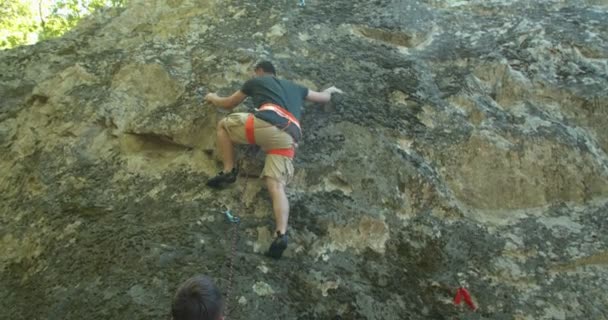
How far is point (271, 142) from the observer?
4.75m

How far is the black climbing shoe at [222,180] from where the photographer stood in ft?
15.8

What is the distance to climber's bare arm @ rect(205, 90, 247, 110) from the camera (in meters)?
5.16

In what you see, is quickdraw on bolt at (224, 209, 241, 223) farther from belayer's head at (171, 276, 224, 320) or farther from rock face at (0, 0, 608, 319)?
belayer's head at (171, 276, 224, 320)

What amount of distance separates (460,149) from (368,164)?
1.02m

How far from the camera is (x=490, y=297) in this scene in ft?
14.3

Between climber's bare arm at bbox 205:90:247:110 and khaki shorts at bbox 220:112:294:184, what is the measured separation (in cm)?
37

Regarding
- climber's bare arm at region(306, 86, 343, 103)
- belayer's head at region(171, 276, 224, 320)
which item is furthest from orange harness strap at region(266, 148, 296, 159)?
belayer's head at region(171, 276, 224, 320)

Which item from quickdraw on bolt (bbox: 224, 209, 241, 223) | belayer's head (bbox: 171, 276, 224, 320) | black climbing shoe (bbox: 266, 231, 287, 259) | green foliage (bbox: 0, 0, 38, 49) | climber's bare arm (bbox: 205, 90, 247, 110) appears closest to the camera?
belayer's head (bbox: 171, 276, 224, 320)

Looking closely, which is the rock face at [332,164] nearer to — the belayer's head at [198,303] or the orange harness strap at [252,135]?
the orange harness strap at [252,135]

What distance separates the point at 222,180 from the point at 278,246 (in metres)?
0.90

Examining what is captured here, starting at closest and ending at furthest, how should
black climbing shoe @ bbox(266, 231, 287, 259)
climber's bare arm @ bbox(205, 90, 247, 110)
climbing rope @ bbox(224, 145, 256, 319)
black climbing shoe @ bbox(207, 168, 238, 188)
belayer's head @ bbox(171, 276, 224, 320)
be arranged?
belayer's head @ bbox(171, 276, 224, 320) < climbing rope @ bbox(224, 145, 256, 319) < black climbing shoe @ bbox(266, 231, 287, 259) < black climbing shoe @ bbox(207, 168, 238, 188) < climber's bare arm @ bbox(205, 90, 247, 110)

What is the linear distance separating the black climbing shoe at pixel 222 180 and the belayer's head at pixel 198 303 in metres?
2.35

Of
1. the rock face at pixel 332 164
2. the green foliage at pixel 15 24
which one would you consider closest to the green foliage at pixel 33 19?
the green foliage at pixel 15 24

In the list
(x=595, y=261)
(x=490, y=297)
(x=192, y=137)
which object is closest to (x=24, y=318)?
(x=192, y=137)
